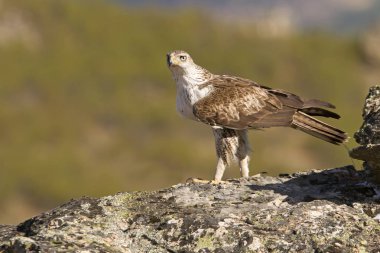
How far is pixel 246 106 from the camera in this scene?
11.8 meters

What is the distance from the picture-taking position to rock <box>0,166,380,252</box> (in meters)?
7.15

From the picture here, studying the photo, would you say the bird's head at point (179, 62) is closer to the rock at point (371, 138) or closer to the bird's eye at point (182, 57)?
the bird's eye at point (182, 57)

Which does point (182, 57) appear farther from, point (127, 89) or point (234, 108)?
point (127, 89)

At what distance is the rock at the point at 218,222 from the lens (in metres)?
7.15

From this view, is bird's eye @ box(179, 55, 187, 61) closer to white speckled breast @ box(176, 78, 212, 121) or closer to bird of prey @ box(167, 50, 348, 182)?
bird of prey @ box(167, 50, 348, 182)

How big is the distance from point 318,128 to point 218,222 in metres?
3.66

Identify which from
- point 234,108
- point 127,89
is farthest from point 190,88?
point 127,89

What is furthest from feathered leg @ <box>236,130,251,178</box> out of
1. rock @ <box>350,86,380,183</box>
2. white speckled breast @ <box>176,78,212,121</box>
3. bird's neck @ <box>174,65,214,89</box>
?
rock @ <box>350,86,380,183</box>

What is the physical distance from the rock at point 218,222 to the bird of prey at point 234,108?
2.40 meters

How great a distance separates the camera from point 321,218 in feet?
24.7

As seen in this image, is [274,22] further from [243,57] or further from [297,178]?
[297,178]

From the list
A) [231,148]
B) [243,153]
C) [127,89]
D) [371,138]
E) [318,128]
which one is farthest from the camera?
[127,89]

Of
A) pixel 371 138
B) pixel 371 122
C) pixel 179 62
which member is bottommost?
pixel 371 138

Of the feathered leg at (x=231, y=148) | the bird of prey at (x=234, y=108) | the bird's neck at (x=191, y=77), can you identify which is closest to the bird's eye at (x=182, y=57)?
the bird of prey at (x=234, y=108)
